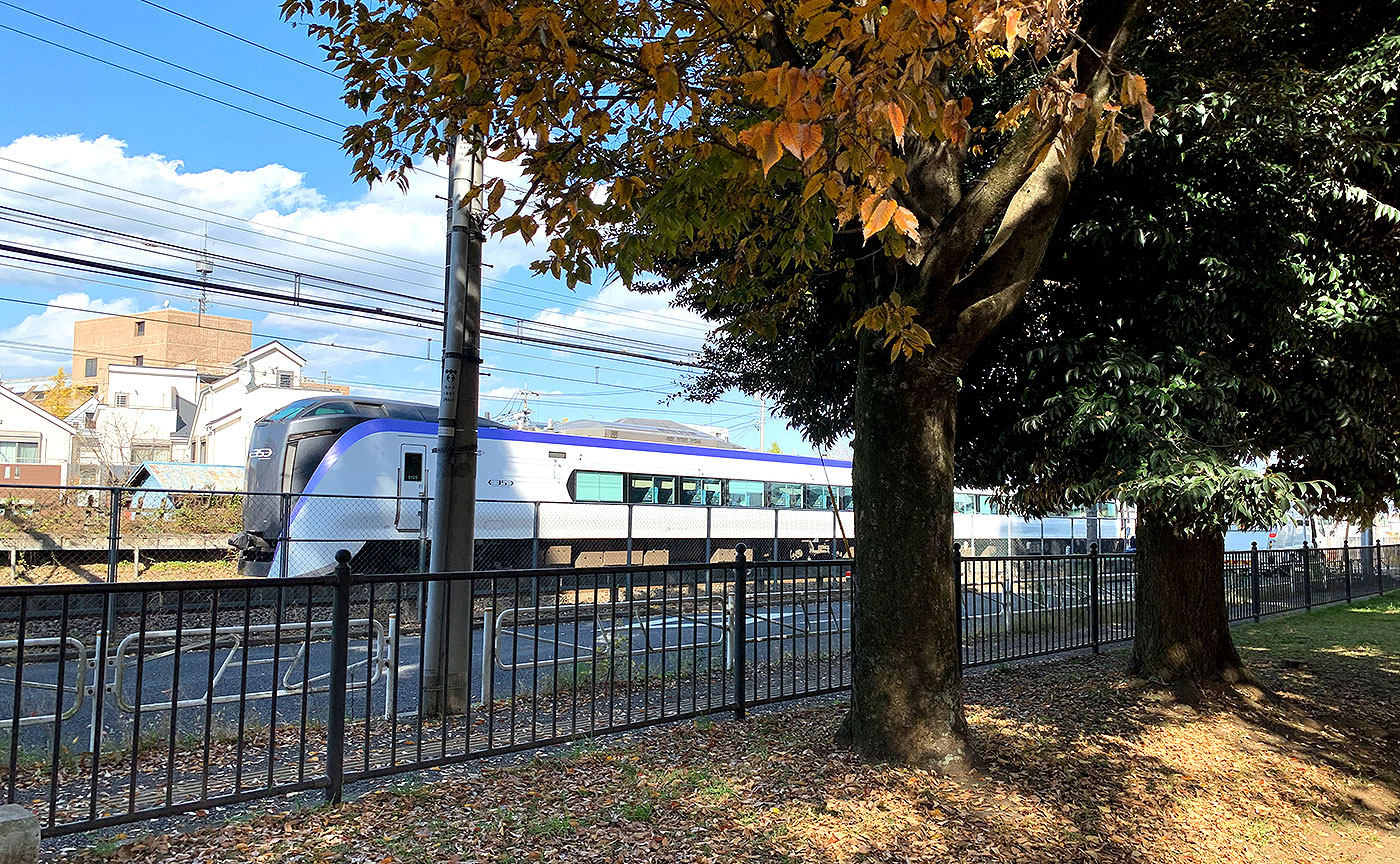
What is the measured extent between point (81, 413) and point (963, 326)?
61.6 metres

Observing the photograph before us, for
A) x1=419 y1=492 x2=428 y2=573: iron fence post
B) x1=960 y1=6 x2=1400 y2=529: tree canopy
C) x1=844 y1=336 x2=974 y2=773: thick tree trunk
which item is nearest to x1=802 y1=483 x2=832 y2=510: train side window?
x1=419 y1=492 x2=428 y2=573: iron fence post

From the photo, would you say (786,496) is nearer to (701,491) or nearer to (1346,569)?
(701,491)

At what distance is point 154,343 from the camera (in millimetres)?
71062

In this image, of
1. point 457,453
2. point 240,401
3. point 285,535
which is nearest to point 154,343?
point 240,401

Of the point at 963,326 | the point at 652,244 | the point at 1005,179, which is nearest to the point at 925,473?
the point at 963,326

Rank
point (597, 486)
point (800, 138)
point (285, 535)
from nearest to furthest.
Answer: point (800, 138) < point (285, 535) < point (597, 486)

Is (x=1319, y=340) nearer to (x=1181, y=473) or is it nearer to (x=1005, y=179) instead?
(x=1181, y=473)

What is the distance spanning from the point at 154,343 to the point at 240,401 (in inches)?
1180

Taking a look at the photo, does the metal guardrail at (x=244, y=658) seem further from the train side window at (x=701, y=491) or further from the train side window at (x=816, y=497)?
the train side window at (x=816, y=497)

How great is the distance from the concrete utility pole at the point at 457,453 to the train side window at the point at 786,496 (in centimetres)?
1793

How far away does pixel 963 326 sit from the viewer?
571 centimetres

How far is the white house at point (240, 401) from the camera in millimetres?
44312

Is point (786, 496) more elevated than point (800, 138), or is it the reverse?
point (800, 138)

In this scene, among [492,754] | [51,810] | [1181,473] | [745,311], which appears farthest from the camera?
[745,311]
